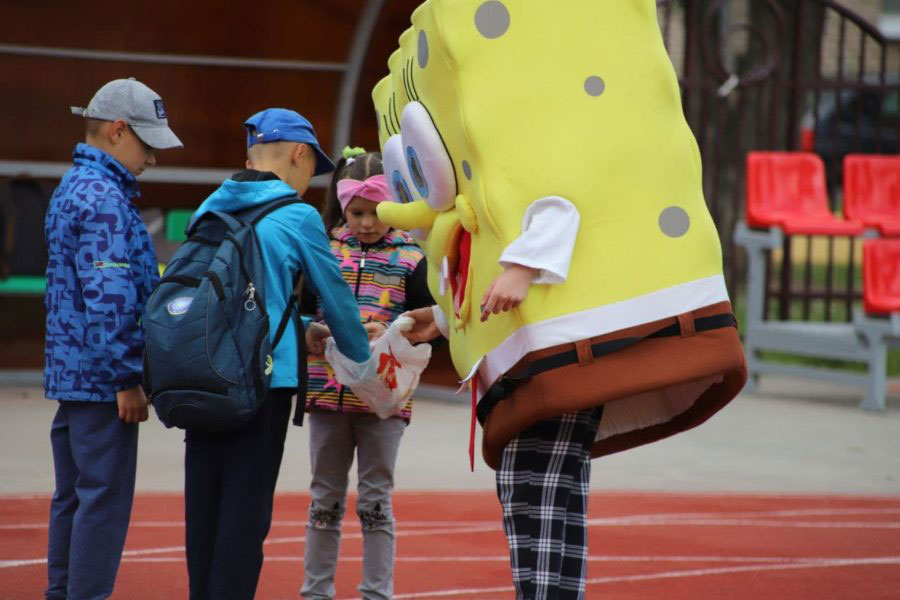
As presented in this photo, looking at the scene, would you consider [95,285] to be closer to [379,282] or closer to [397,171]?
[397,171]

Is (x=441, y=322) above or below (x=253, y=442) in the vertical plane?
above

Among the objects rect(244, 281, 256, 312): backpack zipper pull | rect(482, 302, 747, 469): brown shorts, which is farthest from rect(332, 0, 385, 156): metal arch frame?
rect(482, 302, 747, 469): brown shorts

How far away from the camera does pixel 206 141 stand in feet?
41.8

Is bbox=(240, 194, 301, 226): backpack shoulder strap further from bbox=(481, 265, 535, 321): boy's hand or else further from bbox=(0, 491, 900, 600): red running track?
bbox=(0, 491, 900, 600): red running track

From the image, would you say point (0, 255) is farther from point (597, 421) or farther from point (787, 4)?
point (787, 4)

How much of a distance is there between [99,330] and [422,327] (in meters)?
1.12

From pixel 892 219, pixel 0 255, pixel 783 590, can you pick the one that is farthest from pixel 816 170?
pixel 783 590

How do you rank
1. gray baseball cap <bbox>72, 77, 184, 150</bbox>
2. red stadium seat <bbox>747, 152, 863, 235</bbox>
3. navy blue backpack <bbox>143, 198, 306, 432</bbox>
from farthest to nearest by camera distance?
red stadium seat <bbox>747, 152, 863, 235</bbox> < gray baseball cap <bbox>72, 77, 184, 150</bbox> < navy blue backpack <bbox>143, 198, 306, 432</bbox>

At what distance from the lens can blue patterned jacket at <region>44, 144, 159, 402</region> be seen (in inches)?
190

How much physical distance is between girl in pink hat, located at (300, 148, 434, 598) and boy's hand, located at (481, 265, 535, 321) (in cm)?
143

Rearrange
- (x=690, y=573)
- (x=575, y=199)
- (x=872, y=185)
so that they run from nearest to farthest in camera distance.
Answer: (x=575, y=199)
(x=690, y=573)
(x=872, y=185)

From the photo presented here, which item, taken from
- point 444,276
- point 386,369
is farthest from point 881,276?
point 444,276

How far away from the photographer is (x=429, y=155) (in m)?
4.43

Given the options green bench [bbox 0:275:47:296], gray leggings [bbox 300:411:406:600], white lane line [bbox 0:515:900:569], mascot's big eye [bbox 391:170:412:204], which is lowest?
white lane line [bbox 0:515:900:569]
